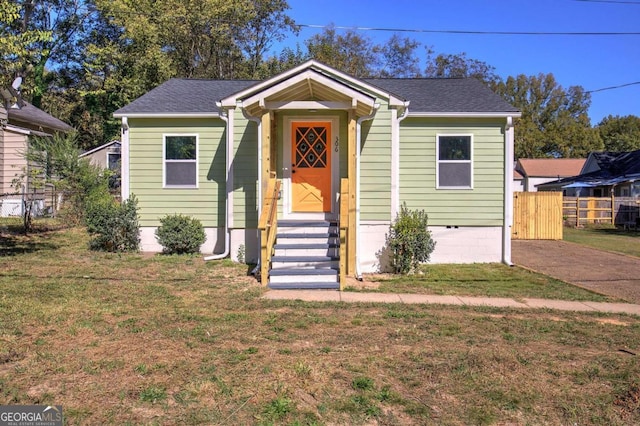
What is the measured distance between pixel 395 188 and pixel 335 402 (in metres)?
6.77

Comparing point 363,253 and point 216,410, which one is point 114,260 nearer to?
point 363,253

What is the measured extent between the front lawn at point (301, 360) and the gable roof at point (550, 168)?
4090 cm

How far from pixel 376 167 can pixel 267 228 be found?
9.86ft

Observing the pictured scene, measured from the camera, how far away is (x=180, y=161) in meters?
11.5

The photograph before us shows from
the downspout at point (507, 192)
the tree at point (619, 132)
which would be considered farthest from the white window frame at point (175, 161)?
the tree at point (619, 132)

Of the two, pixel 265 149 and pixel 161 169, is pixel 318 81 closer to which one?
pixel 265 149

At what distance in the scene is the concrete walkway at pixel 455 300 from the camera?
683cm

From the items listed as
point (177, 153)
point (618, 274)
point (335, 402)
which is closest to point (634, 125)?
point (618, 274)

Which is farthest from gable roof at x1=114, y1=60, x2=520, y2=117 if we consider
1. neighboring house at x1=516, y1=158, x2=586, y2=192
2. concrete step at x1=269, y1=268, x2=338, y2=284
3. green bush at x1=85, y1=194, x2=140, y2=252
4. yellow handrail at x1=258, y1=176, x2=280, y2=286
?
neighboring house at x1=516, y1=158, x2=586, y2=192

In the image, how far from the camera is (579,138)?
173 feet

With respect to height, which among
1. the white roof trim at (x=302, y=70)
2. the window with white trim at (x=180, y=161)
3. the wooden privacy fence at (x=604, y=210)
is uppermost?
the white roof trim at (x=302, y=70)

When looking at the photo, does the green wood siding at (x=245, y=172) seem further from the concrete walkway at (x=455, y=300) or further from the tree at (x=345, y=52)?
the tree at (x=345, y=52)

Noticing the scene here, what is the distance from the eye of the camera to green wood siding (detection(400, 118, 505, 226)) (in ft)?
36.2

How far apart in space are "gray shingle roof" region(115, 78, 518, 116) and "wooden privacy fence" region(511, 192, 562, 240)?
6.05 metres
